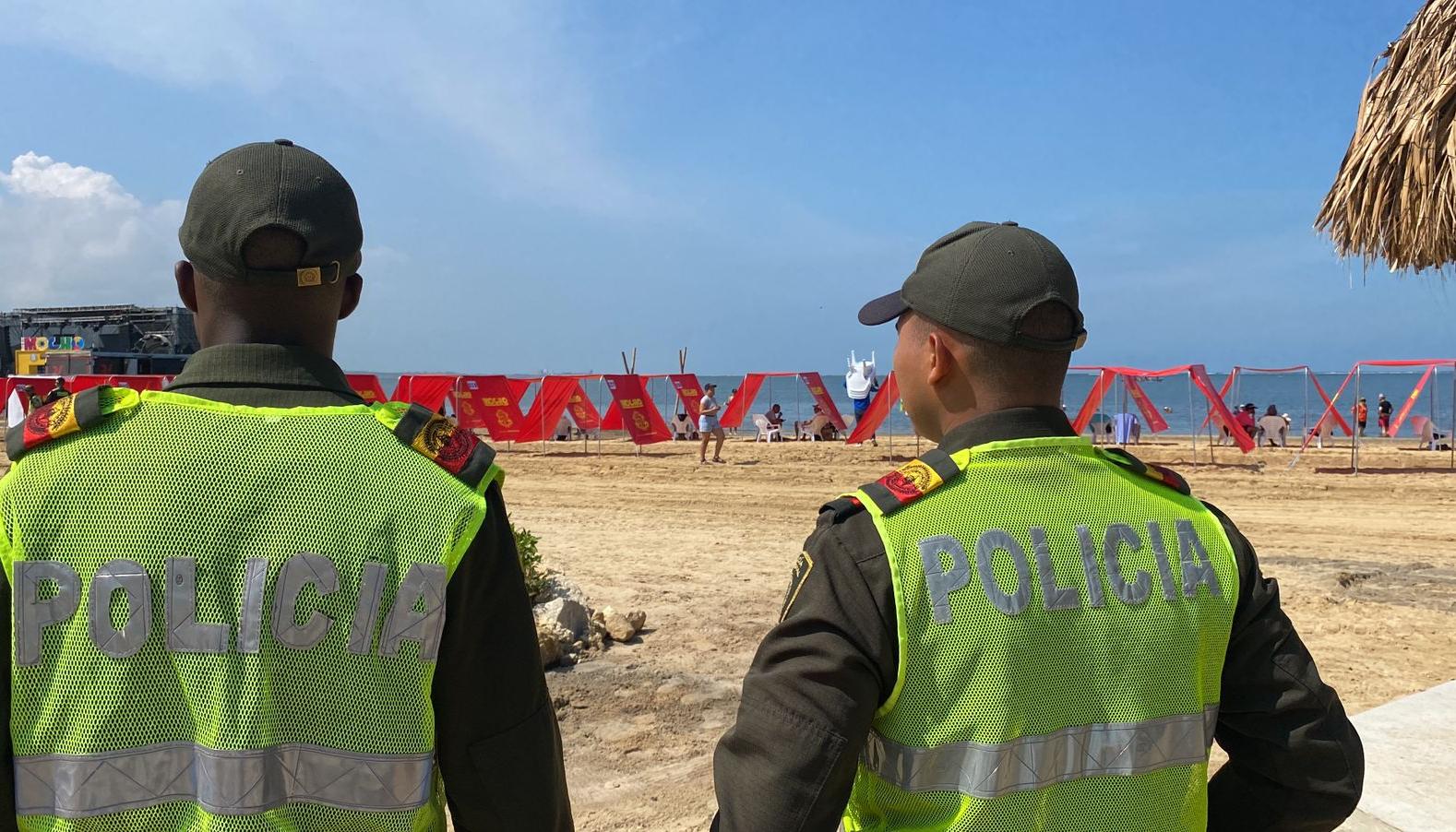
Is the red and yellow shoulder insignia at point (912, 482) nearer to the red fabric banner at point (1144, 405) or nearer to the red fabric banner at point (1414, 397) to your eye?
the red fabric banner at point (1144, 405)

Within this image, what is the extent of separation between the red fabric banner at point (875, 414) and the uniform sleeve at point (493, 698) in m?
19.9

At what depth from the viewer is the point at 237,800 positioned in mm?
1476

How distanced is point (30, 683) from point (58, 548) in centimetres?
20

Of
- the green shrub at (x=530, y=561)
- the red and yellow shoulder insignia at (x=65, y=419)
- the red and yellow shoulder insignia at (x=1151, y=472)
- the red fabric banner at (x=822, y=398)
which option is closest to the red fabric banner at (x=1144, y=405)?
the red fabric banner at (x=822, y=398)

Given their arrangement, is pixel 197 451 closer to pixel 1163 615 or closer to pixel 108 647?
pixel 108 647

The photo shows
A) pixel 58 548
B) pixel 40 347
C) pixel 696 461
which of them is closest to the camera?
pixel 58 548

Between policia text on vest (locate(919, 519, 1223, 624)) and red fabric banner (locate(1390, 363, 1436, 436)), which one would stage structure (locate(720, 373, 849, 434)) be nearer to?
red fabric banner (locate(1390, 363, 1436, 436))

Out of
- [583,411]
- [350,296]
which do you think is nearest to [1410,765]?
[350,296]

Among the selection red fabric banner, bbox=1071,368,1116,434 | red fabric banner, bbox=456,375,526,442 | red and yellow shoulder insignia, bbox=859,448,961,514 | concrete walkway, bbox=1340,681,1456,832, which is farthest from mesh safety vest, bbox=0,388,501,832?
red fabric banner, bbox=1071,368,1116,434

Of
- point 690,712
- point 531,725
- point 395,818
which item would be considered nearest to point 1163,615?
point 531,725

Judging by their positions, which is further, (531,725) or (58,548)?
(531,725)

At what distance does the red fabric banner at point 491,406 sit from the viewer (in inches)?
885

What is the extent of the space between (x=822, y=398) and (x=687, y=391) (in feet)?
11.2

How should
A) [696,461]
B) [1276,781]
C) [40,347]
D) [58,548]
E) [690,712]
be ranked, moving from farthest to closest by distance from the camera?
[40,347]
[696,461]
[690,712]
[1276,781]
[58,548]
